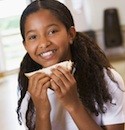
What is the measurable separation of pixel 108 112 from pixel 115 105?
0.12 feet

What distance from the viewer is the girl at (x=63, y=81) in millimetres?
1026

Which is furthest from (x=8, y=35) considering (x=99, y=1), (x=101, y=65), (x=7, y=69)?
(x=101, y=65)

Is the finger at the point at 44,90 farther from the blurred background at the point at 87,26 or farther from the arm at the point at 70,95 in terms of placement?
the blurred background at the point at 87,26

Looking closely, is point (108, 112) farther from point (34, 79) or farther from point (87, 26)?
point (87, 26)

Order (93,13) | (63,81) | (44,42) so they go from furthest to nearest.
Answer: (93,13)
(44,42)
(63,81)

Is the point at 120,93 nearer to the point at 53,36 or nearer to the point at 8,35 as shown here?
the point at 53,36

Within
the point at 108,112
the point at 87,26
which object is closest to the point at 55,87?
the point at 108,112

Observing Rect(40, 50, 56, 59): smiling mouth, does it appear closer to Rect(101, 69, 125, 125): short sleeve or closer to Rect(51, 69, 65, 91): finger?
Rect(51, 69, 65, 91): finger

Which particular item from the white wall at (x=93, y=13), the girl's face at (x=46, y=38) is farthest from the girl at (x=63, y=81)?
the white wall at (x=93, y=13)

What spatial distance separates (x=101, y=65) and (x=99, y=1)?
4.93 meters

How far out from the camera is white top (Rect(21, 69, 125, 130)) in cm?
117

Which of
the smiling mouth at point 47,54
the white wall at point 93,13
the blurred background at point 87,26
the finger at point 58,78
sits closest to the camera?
the finger at point 58,78

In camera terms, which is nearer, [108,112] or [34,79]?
[34,79]

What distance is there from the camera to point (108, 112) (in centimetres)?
117
